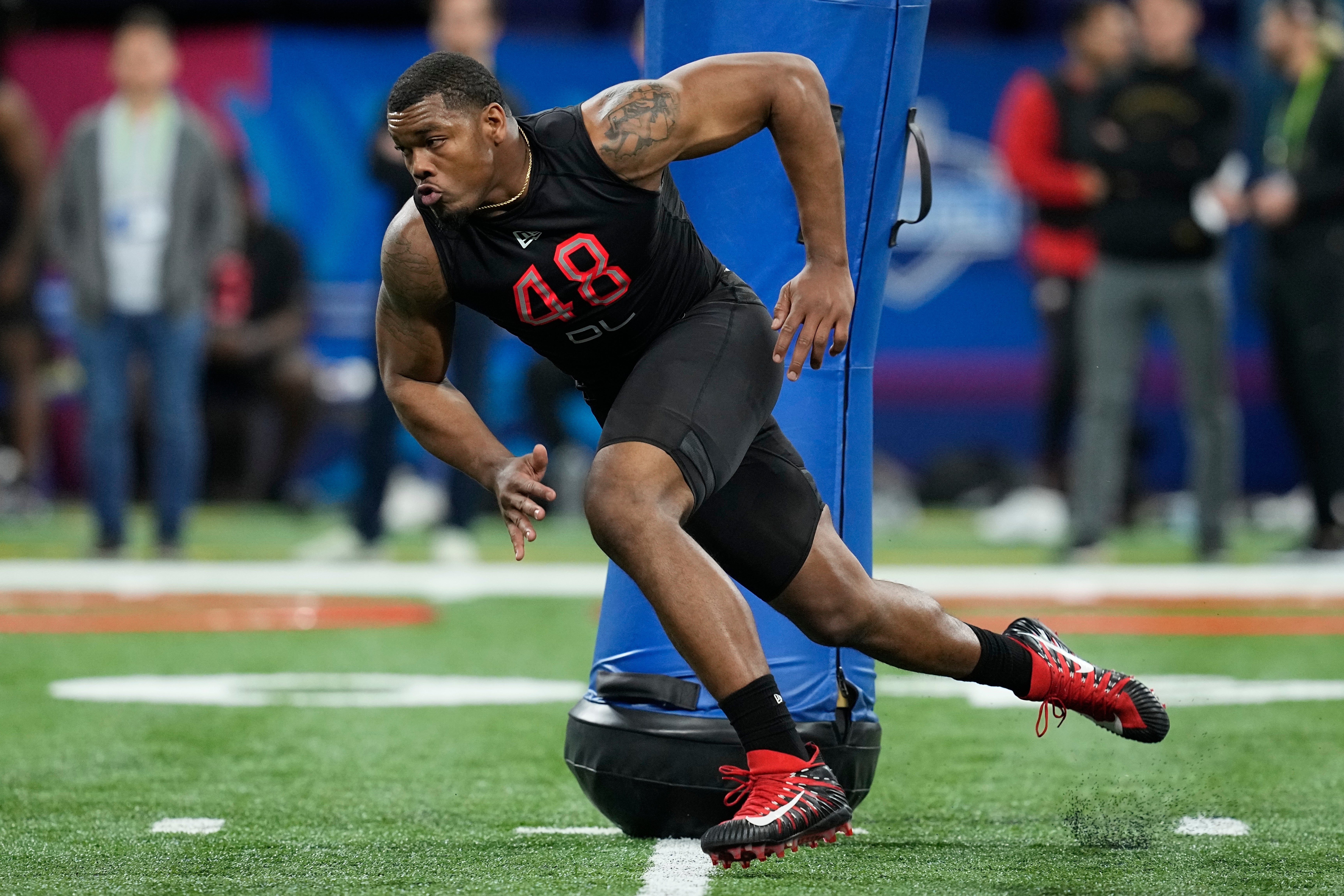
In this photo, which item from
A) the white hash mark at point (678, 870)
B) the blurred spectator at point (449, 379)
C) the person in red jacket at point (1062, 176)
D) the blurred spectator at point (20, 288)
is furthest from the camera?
the blurred spectator at point (20, 288)

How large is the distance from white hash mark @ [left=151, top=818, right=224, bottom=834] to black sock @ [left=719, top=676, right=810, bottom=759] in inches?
44.9

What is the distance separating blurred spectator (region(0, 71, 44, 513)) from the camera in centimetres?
1120

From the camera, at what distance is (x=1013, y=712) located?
200 inches

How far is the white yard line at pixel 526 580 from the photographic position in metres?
7.65

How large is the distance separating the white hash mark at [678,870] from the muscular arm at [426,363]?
0.61 metres

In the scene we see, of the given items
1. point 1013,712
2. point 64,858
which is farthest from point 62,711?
point 1013,712

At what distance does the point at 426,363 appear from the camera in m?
3.43

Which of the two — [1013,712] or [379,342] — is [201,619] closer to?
[1013,712]

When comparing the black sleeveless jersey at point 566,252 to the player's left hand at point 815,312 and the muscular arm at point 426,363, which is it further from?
the player's left hand at point 815,312

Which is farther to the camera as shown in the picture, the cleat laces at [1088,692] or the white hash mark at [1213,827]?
the cleat laces at [1088,692]

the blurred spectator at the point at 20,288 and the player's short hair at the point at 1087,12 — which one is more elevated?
the player's short hair at the point at 1087,12

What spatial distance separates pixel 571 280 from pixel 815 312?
0.44m

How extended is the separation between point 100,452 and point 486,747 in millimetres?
4911

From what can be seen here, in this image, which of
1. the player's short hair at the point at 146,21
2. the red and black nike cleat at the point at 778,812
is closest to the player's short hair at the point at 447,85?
the red and black nike cleat at the point at 778,812
